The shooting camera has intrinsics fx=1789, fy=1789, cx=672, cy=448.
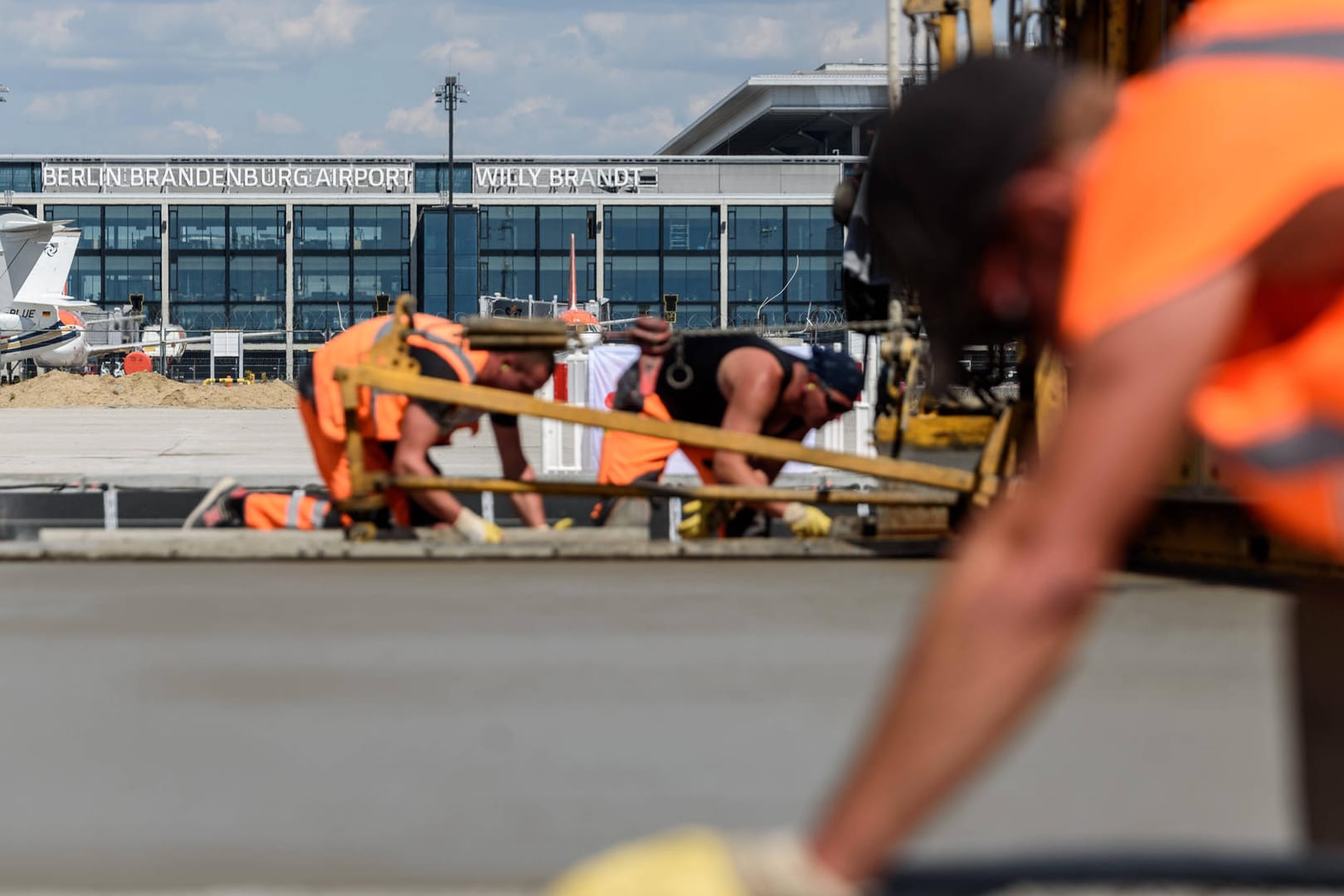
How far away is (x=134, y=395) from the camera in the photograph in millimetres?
49812

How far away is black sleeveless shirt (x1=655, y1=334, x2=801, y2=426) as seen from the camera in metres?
9.88

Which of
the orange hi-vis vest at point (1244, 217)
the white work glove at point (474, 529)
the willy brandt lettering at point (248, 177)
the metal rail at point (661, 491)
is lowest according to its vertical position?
the white work glove at point (474, 529)

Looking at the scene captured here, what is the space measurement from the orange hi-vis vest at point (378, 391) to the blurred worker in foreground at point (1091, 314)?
713 cm

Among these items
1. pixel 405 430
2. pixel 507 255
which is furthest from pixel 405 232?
pixel 405 430

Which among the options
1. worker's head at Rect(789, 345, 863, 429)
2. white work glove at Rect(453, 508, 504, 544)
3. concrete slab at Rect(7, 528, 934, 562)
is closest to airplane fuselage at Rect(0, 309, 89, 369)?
worker's head at Rect(789, 345, 863, 429)

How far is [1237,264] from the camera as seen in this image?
5.69 ft

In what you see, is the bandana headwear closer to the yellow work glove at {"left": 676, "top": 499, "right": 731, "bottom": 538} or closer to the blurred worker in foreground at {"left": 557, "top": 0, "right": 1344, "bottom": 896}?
the yellow work glove at {"left": 676, "top": 499, "right": 731, "bottom": 538}

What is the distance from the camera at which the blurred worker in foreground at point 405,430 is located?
8.96 m

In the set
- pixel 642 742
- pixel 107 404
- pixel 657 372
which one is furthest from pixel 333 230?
pixel 642 742

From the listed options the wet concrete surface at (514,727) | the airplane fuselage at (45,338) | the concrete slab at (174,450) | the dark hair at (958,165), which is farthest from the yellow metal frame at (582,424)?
the airplane fuselage at (45,338)

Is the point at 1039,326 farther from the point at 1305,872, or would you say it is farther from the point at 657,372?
the point at 657,372

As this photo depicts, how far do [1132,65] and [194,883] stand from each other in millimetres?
6383

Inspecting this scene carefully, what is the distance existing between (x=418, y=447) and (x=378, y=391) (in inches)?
14.2

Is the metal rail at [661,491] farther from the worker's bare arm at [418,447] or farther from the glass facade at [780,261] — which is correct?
the glass facade at [780,261]
